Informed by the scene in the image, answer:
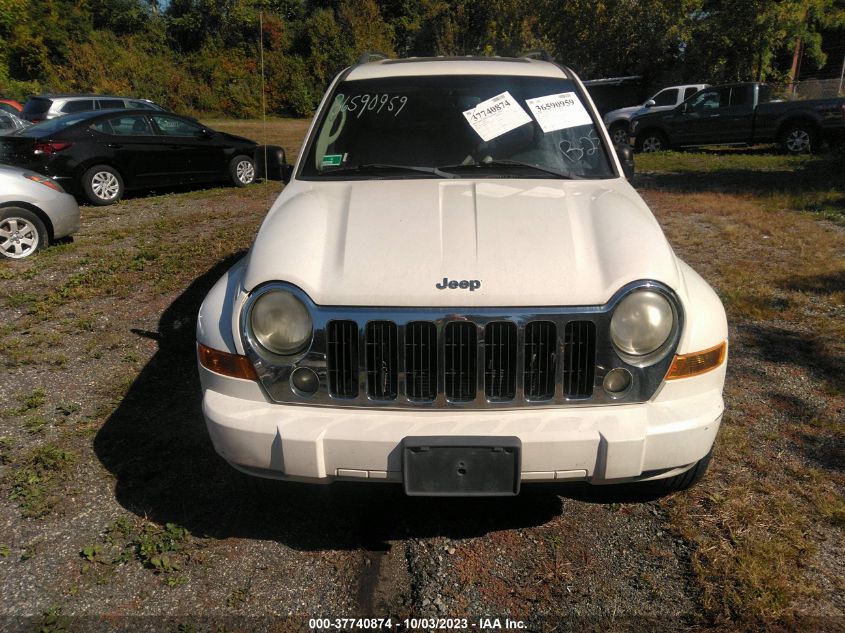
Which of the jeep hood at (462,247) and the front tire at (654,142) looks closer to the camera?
the jeep hood at (462,247)

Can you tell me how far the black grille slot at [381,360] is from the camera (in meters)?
2.61

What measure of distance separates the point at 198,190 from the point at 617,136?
12000mm

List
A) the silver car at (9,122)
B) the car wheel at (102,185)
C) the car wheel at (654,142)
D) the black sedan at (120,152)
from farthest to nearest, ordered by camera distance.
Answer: the car wheel at (654,142) → the silver car at (9,122) → the car wheel at (102,185) → the black sedan at (120,152)

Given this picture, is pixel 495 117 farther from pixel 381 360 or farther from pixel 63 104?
pixel 63 104

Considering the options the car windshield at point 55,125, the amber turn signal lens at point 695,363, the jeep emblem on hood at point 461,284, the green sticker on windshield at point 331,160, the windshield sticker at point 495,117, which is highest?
the windshield sticker at point 495,117

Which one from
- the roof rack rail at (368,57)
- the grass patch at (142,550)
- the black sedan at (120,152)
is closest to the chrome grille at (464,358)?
the grass patch at (142,550)

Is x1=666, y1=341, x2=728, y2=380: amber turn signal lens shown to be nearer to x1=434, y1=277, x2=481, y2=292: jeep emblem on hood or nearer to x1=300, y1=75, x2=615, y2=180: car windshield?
x1=434, y1=277, x2=481, y2=292: jeep emblem on hood

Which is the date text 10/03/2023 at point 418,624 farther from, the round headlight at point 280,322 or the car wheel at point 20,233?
the car wheel at point 20,233

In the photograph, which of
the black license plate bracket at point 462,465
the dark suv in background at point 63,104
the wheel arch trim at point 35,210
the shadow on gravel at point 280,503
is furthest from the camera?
the dark suv in background at point 63,104

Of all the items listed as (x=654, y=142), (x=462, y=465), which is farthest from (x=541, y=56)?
(x=654, y=142)

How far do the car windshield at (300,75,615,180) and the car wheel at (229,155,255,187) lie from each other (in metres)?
9.01

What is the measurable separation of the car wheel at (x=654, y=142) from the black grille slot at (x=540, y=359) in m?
16.5

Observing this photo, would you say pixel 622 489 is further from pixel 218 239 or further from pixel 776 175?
pixel 776 175

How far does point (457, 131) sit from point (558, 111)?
577 millimetres
